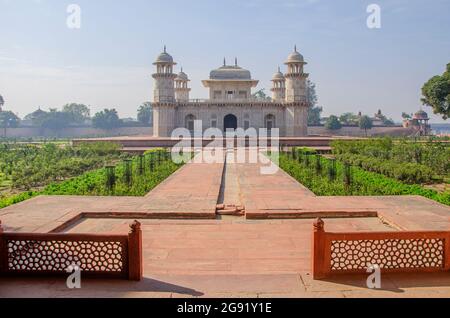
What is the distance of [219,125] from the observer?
33.9m

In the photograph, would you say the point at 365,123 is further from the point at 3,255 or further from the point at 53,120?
A: the point at 3,255

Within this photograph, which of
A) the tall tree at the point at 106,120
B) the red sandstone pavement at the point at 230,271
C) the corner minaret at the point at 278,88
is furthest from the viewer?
the tall tree at the point at 106,120

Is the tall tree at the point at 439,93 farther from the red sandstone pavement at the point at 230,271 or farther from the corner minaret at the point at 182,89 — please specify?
the red sandstone pavement at the point at 230,271

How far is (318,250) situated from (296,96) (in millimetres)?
29646

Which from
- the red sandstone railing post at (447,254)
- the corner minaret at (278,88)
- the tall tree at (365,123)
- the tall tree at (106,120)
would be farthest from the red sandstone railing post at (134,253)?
the tall tree at (106,120)

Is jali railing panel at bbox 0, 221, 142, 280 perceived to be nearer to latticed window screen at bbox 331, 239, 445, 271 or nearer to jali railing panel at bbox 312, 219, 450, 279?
jali railing panel at bbox 312, 219, 450, 279

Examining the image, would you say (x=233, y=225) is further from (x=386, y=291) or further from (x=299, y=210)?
(x=386, y=291)

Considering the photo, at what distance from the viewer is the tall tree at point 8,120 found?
2487 inches

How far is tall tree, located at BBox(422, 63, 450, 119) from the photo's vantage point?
98.8 ft

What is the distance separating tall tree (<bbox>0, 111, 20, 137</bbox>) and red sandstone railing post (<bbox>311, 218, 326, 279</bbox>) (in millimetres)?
67569

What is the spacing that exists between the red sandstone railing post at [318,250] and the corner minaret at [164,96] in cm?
2895
